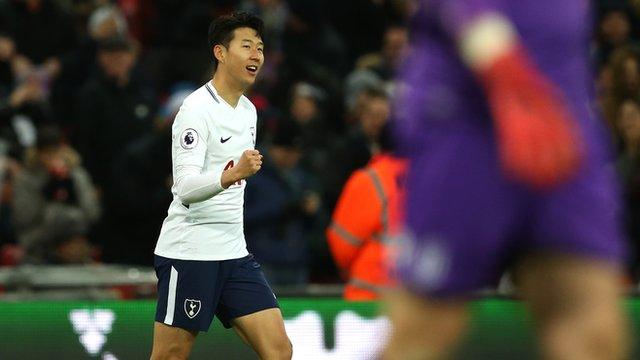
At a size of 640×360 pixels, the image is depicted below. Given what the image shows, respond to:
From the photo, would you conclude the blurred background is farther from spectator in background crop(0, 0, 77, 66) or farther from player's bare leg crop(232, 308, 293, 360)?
player's bare leg crop(232, 308, 293, 360)

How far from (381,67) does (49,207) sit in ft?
11.3

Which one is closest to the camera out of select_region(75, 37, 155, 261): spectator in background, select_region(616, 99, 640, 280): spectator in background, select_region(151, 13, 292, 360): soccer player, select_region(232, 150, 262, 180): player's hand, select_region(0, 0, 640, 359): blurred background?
select_region(232, 150, 262, 180): player's hand

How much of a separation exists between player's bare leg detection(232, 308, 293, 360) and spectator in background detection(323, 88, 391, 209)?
129 inches

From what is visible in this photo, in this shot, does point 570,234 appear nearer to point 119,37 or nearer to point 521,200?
point 521,200

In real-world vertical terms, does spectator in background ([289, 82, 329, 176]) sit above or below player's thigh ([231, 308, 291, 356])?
above

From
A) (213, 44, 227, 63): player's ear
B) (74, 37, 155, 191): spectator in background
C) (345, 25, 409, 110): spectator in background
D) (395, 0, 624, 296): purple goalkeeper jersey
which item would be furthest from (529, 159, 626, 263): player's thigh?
(345, 25, 409, 110): spectator in background

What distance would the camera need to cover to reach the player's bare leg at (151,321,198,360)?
632cm

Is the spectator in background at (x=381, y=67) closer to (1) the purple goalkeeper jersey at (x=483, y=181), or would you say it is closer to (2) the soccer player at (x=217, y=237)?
(2) the soccer player at (x=217, y=237)

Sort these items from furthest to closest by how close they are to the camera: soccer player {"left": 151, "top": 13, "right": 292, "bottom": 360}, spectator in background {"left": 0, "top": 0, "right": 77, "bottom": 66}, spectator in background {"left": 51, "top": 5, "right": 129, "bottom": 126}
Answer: spectator in background {"left": 0, "top": 0, "right": 77, "bottom": 66} → spectator in background {"left": 51, "top": 5, "right": 129, "bottom": 126} → soccer player {"left": 151, "top": 13, "right": 292, "bottom": 360}

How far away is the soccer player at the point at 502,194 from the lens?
344 cm

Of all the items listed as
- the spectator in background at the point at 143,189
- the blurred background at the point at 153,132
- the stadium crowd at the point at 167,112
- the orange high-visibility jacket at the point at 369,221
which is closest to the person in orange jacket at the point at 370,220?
the orange high-visibility jacket at the point at 369,221

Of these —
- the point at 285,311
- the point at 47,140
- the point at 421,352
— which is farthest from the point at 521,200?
the point at 47,140

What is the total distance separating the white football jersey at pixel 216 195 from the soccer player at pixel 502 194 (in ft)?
8.94

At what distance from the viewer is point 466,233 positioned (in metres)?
3.51
